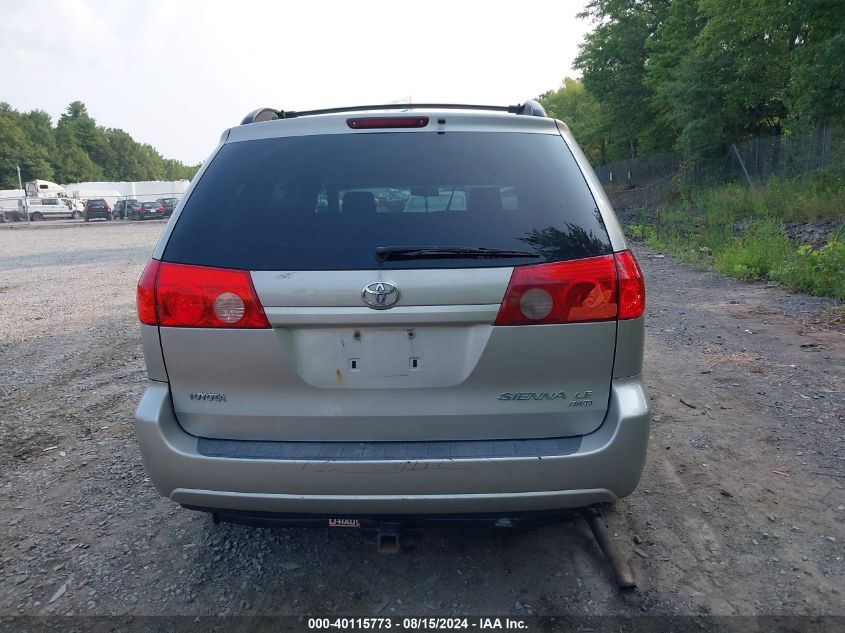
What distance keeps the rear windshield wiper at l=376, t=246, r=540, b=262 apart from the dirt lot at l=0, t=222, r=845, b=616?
1.42 m

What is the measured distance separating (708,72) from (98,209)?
131 ft

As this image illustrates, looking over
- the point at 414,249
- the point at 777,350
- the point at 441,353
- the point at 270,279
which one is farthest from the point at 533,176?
the point at 777,350

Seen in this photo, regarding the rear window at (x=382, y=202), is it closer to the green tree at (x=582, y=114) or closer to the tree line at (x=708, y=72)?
the tree line at (x=708, y=72)

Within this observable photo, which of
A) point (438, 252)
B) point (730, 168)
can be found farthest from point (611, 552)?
point (730, 168)

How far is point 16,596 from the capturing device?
271cm

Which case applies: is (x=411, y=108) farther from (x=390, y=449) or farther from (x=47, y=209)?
(x=47, y=209)

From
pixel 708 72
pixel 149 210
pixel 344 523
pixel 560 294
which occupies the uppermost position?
pixel 708 72

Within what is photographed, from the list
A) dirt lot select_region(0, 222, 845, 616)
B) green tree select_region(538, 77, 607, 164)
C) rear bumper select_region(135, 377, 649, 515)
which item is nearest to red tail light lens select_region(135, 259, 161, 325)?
rear bumper select_region(135, 377, 649, 515)

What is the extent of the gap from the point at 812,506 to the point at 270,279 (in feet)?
9.56

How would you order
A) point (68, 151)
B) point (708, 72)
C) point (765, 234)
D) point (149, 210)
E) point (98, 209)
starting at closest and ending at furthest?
1. point (765, 234)
2. point (708, 72)
3. point (149, 210)
4. point (98, 209)
5. point (68, 151)

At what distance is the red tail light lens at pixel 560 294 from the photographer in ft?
7.51

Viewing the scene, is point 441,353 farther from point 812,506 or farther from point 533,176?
point 812,506

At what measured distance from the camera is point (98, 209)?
45594 millimetres

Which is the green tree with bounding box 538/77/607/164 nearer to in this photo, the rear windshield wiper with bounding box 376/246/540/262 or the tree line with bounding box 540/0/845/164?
the tree line with bounding box 540/0/845/164
